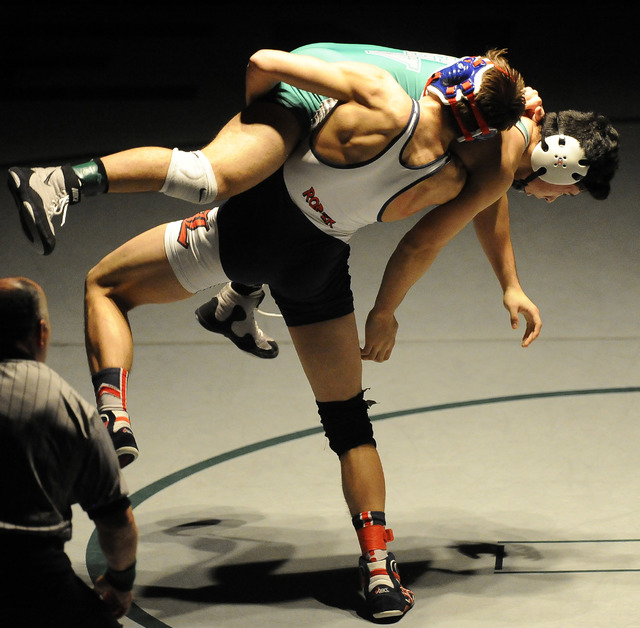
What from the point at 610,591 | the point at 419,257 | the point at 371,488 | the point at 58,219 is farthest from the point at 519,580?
the point at 58,219

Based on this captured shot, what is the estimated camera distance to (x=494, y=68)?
9.45 feet

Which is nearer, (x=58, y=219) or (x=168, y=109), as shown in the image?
(x=58, y=219)

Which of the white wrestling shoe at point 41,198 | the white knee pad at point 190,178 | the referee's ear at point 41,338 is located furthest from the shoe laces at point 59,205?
the referee's ear at point 41,338

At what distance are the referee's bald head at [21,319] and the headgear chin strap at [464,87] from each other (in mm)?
1304

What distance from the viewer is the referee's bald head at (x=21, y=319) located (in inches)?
76.8

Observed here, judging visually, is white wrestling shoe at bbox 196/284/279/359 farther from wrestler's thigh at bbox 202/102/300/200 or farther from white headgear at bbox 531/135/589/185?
white headgear at bbox 531/135/589/185

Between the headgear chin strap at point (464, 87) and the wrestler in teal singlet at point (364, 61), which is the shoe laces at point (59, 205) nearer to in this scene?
the wrestler in teal singlet at point (364, 61)

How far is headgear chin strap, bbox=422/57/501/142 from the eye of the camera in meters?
2.88

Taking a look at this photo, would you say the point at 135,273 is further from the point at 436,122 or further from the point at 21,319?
the point at 21,319

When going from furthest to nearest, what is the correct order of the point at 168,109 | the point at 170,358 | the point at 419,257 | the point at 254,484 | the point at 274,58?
the point at 168,109, the point at 170,358, the point at 254,484, the point at 419,257, the point at 274,58

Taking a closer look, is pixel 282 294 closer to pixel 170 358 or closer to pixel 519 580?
pixel 519 580

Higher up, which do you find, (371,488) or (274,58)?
(274,58)

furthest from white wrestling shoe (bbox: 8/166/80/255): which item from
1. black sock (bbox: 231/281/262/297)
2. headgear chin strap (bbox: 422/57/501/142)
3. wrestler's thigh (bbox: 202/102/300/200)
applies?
black sock (bbox: 231/281/262/297)

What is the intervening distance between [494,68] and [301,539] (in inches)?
57.2
